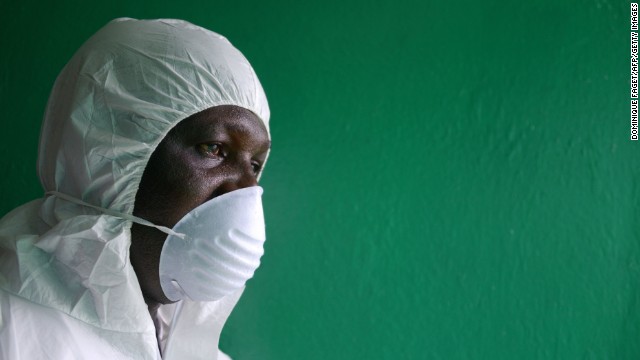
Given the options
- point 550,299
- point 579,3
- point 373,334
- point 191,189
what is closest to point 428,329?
point 373,334

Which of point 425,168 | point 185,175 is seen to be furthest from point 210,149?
point 425,168

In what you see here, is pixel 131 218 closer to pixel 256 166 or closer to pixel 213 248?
pixel 213 248

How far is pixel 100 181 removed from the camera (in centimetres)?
93

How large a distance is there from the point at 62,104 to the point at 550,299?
99 centimetres

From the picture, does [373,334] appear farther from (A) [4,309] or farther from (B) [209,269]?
(A) [4,309]

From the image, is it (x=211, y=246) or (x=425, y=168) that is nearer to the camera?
(x=211, y=246)

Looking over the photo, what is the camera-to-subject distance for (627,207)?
1277mm

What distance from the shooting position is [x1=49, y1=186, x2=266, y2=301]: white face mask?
3.08 ft

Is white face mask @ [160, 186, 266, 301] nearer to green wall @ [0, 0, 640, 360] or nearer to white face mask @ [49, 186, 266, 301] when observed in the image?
white face mask @ [49, 186, 266, 301]

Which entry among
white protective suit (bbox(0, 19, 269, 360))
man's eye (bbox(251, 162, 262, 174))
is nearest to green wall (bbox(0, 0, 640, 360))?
man's eye (bbox(251, 162, 262, 174))

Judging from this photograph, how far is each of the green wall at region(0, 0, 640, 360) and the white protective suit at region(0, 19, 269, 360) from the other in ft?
0.94

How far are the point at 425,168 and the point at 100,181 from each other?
659 mm

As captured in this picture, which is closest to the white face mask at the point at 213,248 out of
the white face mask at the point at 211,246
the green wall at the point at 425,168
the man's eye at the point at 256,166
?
the white face mask at the point at 211,246

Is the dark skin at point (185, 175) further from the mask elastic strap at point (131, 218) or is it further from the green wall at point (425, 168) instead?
the green wall at point (425, 168)
